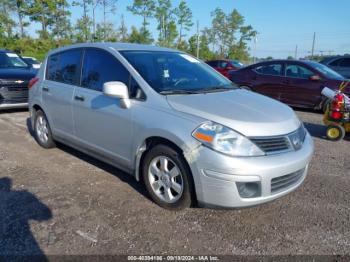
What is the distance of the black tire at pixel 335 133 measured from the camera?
20.2 ft

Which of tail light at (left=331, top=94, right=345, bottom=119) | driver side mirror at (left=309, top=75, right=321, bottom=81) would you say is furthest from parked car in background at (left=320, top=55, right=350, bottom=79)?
tail light at (left=331, top=94, right=345, bottom=119)

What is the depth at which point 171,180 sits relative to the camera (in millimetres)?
3213

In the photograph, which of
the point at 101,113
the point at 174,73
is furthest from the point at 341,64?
the point at 101,113

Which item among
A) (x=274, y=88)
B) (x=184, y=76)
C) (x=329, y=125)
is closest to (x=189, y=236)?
(x=184, y=76)

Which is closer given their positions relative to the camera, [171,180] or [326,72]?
[171,180]

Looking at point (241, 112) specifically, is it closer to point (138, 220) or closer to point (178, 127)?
point (178, 127)

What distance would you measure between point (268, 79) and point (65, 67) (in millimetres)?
6524

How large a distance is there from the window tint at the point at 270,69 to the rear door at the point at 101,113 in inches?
263

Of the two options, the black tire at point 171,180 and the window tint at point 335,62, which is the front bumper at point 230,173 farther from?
the window tint at point 335,62

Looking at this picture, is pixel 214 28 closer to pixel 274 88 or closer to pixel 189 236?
pixel 274 88

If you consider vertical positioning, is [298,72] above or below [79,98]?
above

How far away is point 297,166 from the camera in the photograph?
10.0 ft

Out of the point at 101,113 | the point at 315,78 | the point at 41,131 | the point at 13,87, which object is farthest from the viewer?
the point at 315,78

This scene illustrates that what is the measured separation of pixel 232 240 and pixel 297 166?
3.07 ft
